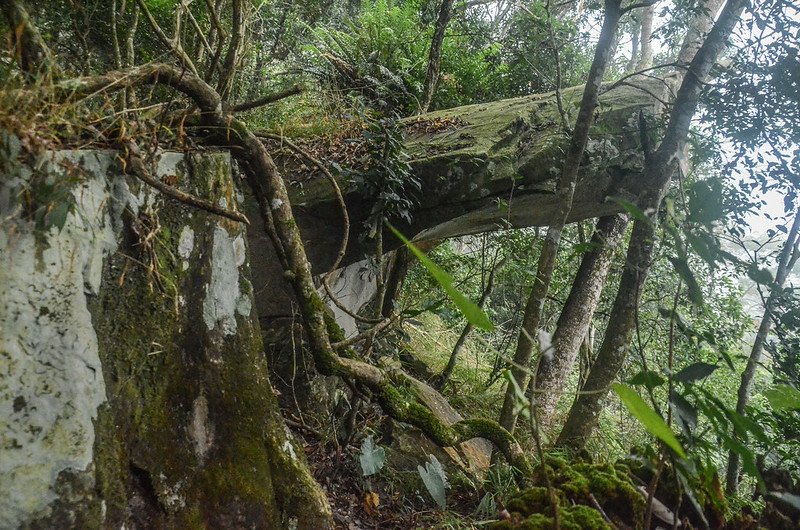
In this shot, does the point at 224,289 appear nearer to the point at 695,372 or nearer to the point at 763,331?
the point at 695,372

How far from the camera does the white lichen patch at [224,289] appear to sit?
226 cm

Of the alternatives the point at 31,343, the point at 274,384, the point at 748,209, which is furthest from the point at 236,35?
the point at 748,209

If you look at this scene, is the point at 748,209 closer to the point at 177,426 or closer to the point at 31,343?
the point at 177,426

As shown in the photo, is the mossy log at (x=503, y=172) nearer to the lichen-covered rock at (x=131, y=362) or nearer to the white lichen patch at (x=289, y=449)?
the lichen-covered rock at (x=131, y=362)

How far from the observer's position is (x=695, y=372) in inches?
48.4

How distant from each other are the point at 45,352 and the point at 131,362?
349 millimetres

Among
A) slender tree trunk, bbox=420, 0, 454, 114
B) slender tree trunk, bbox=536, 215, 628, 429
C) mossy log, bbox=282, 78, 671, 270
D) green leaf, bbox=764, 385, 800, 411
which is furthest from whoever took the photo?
slender tree trunk, bbox=420, 0, 454, 114

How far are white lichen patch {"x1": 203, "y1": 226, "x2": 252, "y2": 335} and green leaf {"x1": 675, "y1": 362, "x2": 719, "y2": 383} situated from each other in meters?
1.79

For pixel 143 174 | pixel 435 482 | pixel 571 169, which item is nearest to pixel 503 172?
pixel 571 169

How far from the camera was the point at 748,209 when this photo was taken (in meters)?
3.06

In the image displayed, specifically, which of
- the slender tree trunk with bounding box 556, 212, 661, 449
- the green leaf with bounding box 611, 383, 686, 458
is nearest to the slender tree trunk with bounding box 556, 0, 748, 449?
the slender tree trunk with bounding box 556, 212, 661, 449

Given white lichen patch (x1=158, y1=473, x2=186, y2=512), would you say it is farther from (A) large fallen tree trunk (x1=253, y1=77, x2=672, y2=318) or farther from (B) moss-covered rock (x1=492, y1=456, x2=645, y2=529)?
(A) large fallen tree trunk (x1=253, y1=77, x2=672, y2=318)

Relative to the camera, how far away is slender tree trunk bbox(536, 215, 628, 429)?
496cm

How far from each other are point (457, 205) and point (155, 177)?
260 cm
